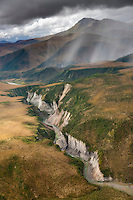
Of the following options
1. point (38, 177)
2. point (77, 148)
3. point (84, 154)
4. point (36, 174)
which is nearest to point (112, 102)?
point (77, 148)

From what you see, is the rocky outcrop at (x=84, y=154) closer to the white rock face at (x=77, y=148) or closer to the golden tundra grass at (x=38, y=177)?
the white rock face at (x=77, y=148)

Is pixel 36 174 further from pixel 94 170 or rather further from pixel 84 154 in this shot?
pixel 84 154

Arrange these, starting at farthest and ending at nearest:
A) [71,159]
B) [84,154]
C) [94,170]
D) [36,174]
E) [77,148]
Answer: [77,148], [84,154], [71,159], [94,170], [36,174]

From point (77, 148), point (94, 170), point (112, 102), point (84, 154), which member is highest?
point (112, 102)

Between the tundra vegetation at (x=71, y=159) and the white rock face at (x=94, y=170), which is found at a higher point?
the tundra vegetation at (x=71, y=159)

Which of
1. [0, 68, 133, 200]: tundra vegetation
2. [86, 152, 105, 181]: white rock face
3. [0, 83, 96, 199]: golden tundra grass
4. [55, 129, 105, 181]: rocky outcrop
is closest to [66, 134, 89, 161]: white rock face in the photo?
[55, 129, 105, 181]: rocky outcrop

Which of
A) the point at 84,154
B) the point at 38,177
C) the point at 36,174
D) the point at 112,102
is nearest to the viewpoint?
the point at 38,177

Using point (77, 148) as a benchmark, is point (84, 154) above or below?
above

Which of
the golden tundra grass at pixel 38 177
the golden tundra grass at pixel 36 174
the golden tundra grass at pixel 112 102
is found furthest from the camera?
the golden tundra grass at pixel 112 102

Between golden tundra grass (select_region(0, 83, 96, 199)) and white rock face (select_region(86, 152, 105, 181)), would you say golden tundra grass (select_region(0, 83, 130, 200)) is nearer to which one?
golden tundra grass (select_region(0, 83, 96, 199))

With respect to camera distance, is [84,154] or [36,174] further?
[84,154]

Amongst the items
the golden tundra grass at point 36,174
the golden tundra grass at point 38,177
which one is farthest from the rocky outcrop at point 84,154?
the golden tundra grass at point 36,174
